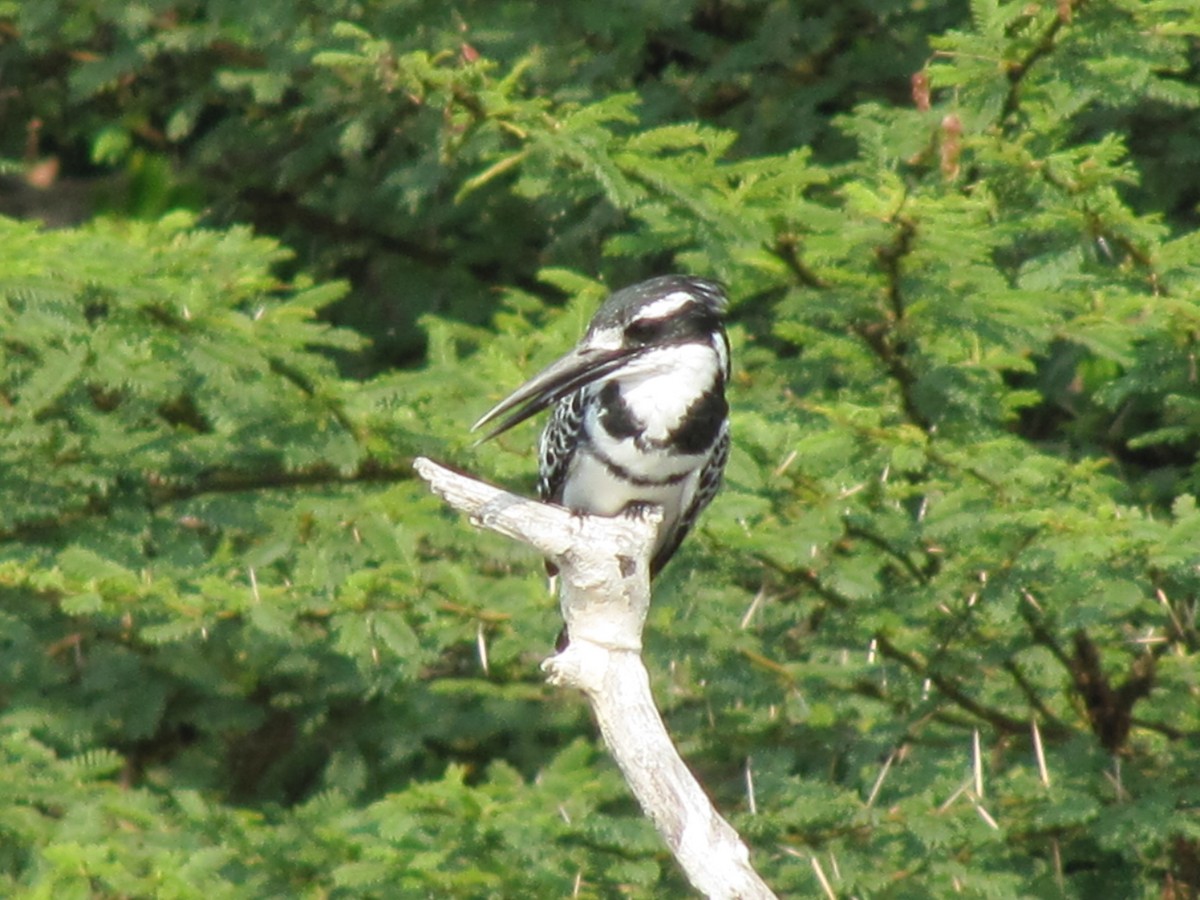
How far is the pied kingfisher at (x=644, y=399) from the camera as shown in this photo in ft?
12.7

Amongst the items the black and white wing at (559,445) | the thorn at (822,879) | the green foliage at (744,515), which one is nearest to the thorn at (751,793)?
the green foliage at (744,515)

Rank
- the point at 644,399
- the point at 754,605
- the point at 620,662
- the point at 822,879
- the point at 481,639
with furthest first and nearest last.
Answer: the point at 481,639, the point at 754,605, the point at 644,399, the point at 822,879, the point at 620,662

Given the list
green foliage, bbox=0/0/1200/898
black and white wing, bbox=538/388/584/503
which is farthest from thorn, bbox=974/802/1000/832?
black and white wing, bbox=538/388/584/503

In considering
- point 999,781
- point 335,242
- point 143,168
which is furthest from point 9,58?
point 999,781

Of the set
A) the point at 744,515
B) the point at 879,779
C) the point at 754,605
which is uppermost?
the point at 744,515

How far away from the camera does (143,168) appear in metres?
6.23

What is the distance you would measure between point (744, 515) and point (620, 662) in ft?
3.77

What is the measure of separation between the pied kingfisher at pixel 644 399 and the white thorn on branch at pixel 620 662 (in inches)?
21.5

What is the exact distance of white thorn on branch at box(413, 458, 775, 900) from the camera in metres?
2.72

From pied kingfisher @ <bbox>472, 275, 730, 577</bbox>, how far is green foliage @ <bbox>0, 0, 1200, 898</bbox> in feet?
0.58

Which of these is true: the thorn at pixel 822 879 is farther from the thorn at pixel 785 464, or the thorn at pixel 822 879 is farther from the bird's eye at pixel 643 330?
the bird's eye at pixel 643 330

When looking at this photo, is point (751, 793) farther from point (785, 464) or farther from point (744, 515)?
point (785, 464)

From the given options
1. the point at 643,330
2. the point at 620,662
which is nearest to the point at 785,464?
the point at 643,330

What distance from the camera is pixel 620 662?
2924 millimetres
